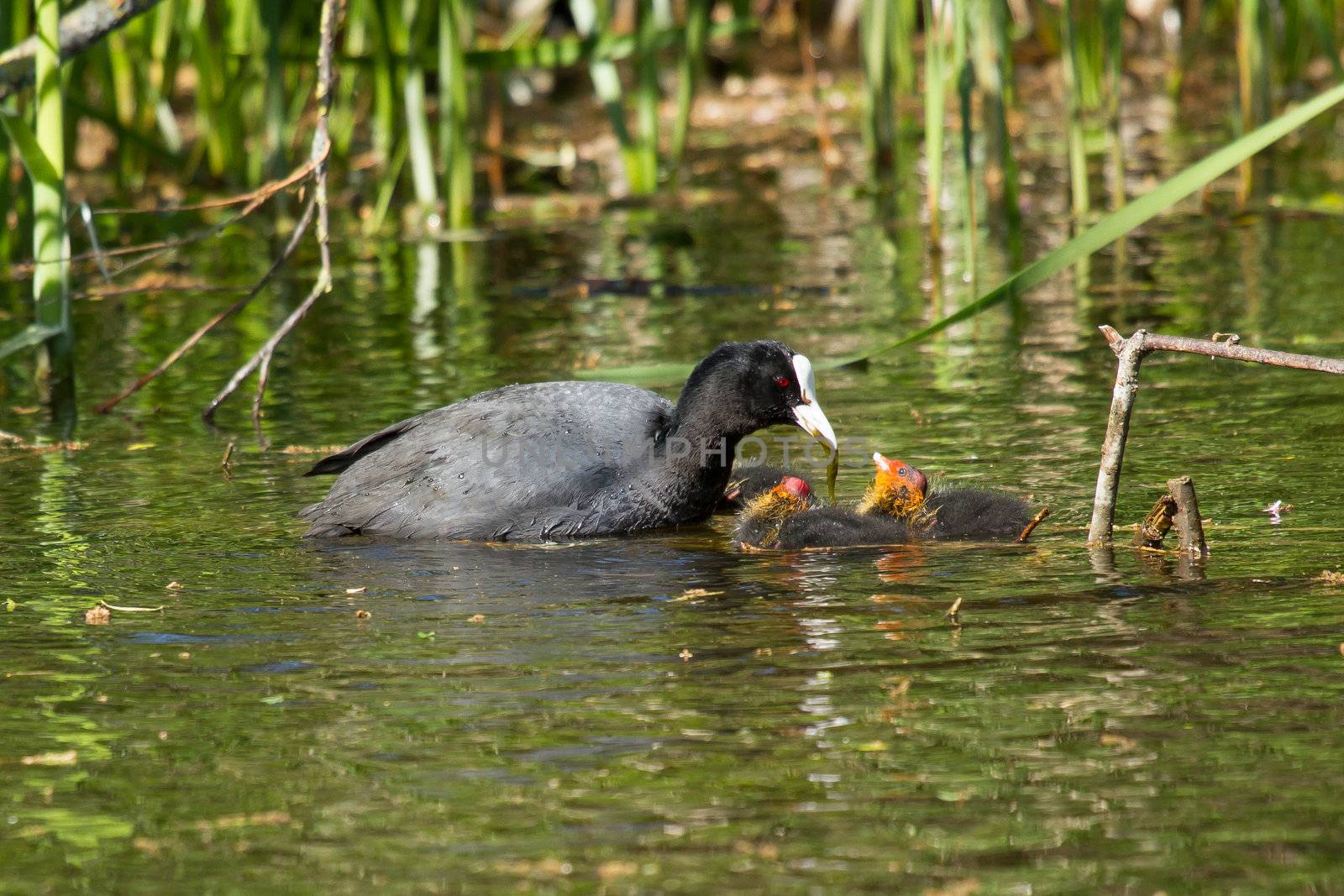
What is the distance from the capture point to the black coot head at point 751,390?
19.1 feet

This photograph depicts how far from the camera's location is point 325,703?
3.89 metres

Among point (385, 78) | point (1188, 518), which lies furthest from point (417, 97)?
point (1188, 518)

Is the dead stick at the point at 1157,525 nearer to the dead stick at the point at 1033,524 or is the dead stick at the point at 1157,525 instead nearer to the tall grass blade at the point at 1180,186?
the dead stick at the point at 1033,524

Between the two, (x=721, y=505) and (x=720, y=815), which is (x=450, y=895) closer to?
(x=720, y=815)

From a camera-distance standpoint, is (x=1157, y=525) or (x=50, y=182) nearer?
(x=1157, y=525)

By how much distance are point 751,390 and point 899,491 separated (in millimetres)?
732

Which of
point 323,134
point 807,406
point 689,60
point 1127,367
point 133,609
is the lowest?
point 133,609

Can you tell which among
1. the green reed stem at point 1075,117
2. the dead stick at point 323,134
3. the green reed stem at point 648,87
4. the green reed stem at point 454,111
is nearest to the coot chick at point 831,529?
the dead stick at point 323,134

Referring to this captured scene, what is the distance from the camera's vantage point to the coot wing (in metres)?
5.70

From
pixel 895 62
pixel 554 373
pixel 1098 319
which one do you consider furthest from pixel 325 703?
pixel 895 62

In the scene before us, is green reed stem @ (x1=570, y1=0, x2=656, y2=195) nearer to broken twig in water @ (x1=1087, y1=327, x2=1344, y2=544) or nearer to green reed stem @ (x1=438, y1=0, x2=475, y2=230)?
green reed stem @ (x1=438, y1=0, x2=475, y2=230)

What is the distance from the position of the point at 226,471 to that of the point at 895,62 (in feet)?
34.1

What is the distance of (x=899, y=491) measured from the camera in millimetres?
5359

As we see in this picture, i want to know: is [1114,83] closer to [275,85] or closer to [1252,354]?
[275,85]
